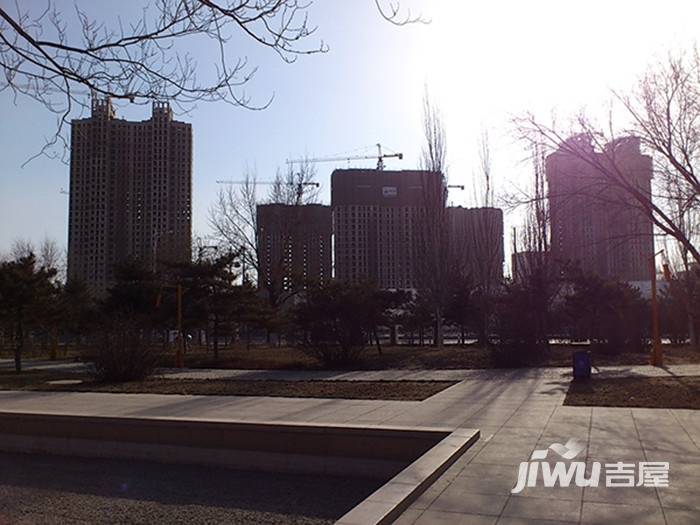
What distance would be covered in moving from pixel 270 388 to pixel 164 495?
7231 mm

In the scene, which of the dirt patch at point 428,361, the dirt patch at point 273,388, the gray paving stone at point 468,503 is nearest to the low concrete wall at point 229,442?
the gray paving stone at point 468,503

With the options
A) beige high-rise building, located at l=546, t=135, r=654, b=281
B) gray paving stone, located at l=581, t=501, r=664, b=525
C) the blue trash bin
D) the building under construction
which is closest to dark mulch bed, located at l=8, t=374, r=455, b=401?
the blue trash bin

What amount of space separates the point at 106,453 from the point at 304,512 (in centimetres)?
376

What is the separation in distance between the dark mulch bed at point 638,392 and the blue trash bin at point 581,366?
Result: 0.18m

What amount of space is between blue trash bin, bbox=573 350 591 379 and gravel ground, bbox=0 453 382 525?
27.1 feet

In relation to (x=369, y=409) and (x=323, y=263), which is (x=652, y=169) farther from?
(x=323, y=263)

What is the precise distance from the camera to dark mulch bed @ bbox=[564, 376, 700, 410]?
34.1 ft

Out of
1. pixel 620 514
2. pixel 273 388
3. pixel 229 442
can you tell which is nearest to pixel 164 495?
pixel 229 442

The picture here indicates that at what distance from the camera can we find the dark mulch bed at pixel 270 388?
498 inches

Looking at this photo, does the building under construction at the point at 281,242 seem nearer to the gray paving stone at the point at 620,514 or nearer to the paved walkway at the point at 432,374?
the paved walkway at the point at 432,374

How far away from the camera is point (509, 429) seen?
8.25m

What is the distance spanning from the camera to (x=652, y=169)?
1639 cm

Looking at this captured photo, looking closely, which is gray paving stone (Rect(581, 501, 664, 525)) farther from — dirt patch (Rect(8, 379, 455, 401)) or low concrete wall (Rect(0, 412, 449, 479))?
dirt patch (Rect(8, 379, 455, 401))

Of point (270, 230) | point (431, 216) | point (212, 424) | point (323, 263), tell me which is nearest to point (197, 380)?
point (212, 424)
